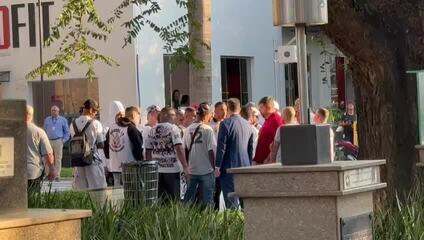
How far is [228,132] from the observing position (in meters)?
14.3

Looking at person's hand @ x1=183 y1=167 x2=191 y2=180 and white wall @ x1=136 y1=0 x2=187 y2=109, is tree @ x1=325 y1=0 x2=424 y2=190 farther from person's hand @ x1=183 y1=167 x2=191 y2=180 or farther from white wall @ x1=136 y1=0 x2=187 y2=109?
white wall @ x1=136 y1=0 x2=187 y2=109

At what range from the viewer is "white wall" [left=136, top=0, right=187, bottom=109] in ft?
94.5

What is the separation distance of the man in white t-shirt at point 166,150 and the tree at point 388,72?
15.1 ft

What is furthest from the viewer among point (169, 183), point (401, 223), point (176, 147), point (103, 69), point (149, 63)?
point (149, 63)

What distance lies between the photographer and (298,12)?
20.6ft

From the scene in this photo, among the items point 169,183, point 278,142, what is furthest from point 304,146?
point 169,183

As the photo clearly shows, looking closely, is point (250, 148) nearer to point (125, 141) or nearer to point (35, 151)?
point (125, 141)

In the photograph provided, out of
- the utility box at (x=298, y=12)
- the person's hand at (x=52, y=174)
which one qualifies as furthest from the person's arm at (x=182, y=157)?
the utility box at (x=298, y=12)

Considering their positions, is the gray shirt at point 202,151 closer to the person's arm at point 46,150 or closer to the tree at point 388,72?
the person's arm at point 46,150

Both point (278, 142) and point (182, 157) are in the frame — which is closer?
point (278, 142)

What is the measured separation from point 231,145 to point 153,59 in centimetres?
1495

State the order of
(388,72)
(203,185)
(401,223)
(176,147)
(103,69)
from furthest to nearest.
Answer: (103,69)
(176,147)
(203,185)
(388,72)
(401,223)

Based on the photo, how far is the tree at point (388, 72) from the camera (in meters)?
10.6

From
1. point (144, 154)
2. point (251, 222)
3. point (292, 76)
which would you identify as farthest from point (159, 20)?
point (251, 222)
